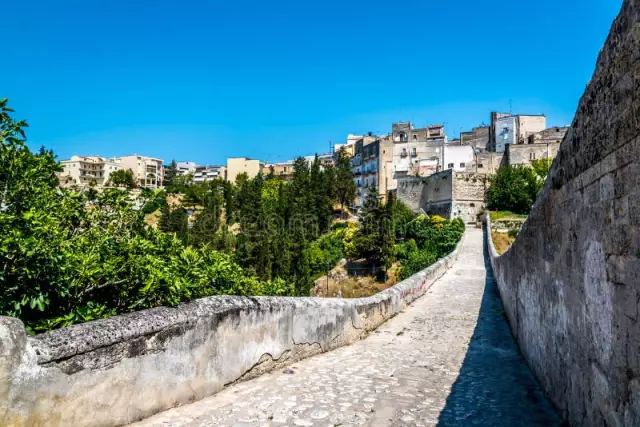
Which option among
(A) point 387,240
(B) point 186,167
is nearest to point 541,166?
(A) point 387,240

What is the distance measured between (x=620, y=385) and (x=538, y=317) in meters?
2.79

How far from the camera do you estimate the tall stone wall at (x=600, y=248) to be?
104 inches

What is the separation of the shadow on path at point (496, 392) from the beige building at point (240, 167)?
365 feet

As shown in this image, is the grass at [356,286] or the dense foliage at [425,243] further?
the grass at [356,286]

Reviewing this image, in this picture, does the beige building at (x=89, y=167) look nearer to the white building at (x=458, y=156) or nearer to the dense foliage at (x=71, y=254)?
the white building at (x=458, y=156)

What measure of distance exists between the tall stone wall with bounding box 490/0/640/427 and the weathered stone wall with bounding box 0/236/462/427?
2.98 m

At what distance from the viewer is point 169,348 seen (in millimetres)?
3885

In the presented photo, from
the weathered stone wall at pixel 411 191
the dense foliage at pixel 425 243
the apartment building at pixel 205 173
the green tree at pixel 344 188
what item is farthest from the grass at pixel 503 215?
the apartment building at pixel 205 173

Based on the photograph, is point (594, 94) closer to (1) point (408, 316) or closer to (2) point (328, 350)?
(2) point (328, 350)

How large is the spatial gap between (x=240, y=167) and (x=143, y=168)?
26688 mm

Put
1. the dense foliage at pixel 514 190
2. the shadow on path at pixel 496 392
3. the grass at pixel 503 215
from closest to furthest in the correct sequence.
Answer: the shadow on path at pixel 496 392 < the grass at pixel 503 215 < the dense foliage at pixel 514 190

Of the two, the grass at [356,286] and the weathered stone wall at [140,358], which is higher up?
the weathered stone wall at [140,358]

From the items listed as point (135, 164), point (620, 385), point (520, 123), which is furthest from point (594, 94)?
point (135, 164)

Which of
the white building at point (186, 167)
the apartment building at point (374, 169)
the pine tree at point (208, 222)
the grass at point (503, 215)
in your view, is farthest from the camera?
the white building at point (186, 167)
